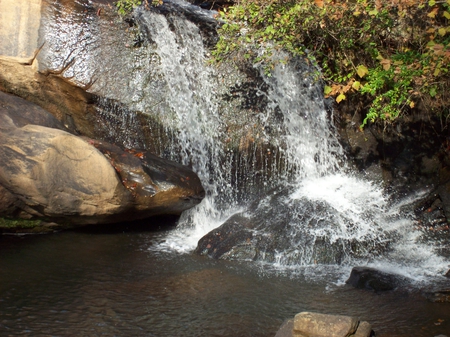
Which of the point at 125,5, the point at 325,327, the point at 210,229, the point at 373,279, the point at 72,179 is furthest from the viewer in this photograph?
the point at 125,5

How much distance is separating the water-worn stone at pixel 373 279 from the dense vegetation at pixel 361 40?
2.36 metres

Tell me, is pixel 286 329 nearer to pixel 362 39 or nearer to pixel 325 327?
pixel 325 327

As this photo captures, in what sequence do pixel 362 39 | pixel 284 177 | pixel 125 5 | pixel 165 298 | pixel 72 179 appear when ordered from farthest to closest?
pixel 125 5 → pixel 284 177 → pixel 362 39 → pixel 72 179 → pixel 165 298

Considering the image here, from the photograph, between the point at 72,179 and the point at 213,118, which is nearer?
the point at 72,179

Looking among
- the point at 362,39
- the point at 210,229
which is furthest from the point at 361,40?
the point at 210,229

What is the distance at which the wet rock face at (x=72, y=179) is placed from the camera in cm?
698

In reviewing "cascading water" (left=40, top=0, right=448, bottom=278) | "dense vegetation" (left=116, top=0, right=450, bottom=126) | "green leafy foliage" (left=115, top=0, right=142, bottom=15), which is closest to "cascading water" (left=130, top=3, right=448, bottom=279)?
"cascading water" (left=40, top=0, right=448, bottom=278)

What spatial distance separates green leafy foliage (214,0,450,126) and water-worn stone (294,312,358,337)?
3.59 m

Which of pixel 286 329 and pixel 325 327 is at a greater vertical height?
pixel 325 327

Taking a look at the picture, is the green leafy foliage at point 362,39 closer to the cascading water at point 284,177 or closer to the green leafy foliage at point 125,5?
the cascading water at point 284,177

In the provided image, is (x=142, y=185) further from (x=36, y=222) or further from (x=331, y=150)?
(x=331, y=150)

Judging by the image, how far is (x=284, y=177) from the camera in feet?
28.9

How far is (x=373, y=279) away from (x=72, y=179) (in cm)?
432

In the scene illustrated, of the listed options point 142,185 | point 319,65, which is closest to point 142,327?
point 142,185
